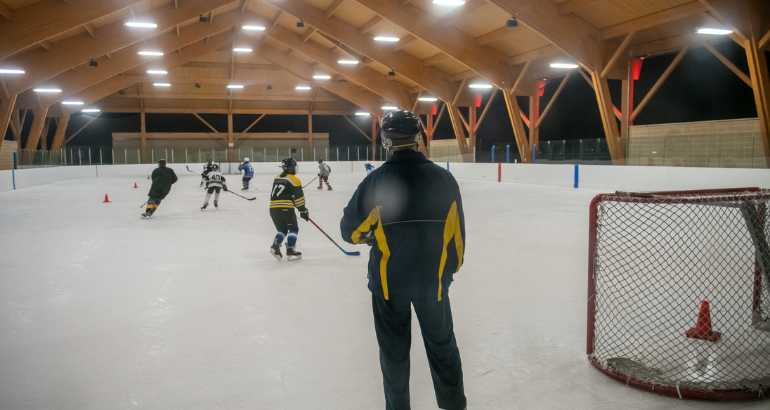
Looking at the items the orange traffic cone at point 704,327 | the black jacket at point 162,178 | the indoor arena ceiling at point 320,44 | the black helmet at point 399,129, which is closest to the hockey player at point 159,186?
the black jacket at point 162,178

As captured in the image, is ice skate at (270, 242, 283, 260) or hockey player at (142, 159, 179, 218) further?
hockey player at (142, 159, 179, 218)

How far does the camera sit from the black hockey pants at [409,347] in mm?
2373

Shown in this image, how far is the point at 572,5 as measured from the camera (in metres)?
16.2

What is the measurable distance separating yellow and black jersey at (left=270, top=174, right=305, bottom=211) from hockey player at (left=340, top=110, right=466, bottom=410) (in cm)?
414

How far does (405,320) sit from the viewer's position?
242 centimetres

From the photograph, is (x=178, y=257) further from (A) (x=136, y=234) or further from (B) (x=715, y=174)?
(B) (x=715, y=174)

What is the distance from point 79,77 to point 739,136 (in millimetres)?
27028

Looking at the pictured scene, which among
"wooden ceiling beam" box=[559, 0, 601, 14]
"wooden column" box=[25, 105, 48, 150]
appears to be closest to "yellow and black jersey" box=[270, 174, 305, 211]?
"wooden ceiling beam" box=[559, 0, 601, 14]

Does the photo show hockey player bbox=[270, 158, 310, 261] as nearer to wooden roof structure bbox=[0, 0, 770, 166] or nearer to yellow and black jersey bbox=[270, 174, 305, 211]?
yellow and black jersey bbox=[270, 174, 305, 211]

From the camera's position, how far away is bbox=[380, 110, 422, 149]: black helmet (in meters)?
2.36

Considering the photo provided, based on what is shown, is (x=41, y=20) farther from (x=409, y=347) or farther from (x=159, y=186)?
(x=409, y=347)

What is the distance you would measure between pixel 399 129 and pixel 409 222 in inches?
16.4

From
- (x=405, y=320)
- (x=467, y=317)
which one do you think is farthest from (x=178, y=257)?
(x=405, y=320)

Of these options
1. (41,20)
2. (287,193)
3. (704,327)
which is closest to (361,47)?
(41,20)
